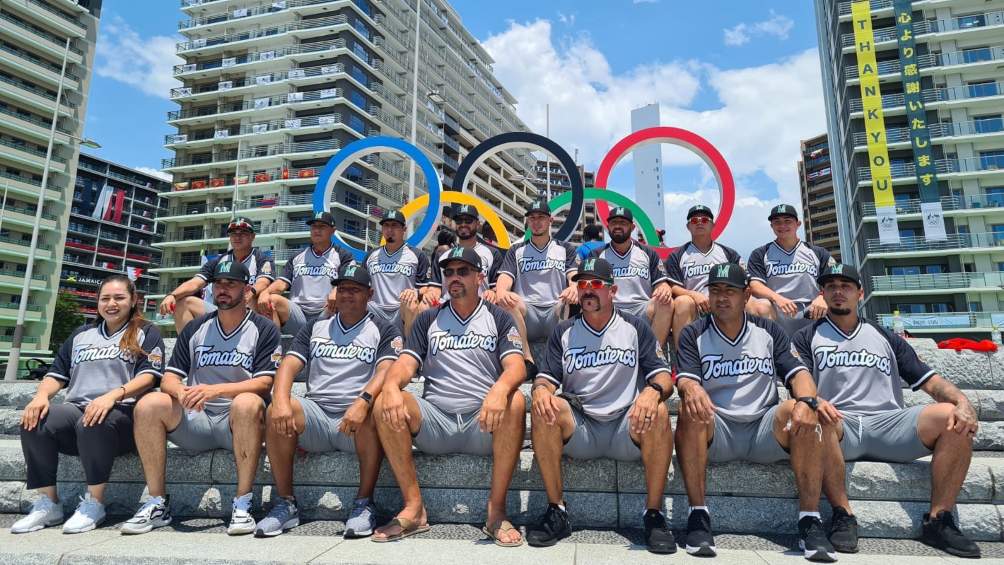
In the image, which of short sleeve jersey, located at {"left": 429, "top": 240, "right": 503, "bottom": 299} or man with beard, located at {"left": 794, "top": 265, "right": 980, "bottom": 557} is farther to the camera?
short sleeve jersey, located at {"left": 429, "top": 240, "right": 503, "bottom": 299}

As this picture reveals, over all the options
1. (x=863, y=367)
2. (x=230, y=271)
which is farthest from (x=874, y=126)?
(x=230, y=271)

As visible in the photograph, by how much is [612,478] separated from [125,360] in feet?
11.7

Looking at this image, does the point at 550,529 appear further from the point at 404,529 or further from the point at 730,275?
the point at 730,275

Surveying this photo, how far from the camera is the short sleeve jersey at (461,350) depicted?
12.2ft

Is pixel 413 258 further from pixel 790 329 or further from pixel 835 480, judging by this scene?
pixel 835 480

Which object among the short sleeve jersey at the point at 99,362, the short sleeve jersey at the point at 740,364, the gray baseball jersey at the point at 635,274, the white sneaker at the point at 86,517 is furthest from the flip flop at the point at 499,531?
the gray baseball jersey at the point at 635,274

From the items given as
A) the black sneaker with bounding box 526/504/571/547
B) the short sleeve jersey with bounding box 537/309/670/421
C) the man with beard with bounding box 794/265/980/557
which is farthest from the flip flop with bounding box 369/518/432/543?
the man with beard with bounding box 794/265/980/557

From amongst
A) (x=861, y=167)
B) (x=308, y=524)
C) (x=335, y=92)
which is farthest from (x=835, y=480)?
(x=335, y=92)

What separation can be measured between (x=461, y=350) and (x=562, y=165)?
8126 mm

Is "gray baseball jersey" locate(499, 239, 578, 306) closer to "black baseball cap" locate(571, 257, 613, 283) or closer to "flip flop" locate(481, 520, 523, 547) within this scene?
"black baseball cap" locate(571, 257, 613, 283)

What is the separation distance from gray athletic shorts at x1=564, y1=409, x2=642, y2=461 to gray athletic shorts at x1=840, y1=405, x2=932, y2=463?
1312 millimetres

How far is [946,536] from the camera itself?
116 inches

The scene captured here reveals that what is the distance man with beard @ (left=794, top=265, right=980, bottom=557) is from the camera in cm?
306

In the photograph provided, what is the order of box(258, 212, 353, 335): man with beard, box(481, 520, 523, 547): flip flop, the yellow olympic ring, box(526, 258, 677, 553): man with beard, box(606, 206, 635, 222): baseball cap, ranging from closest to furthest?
box(481, 520, 523, 547): flip flop < box(526, 258, 677, 553): man with beard < box(606, 206, 635, 222): baseball cap < box(258, 212, 353, 335): man with beard < the yellow olympic ring
